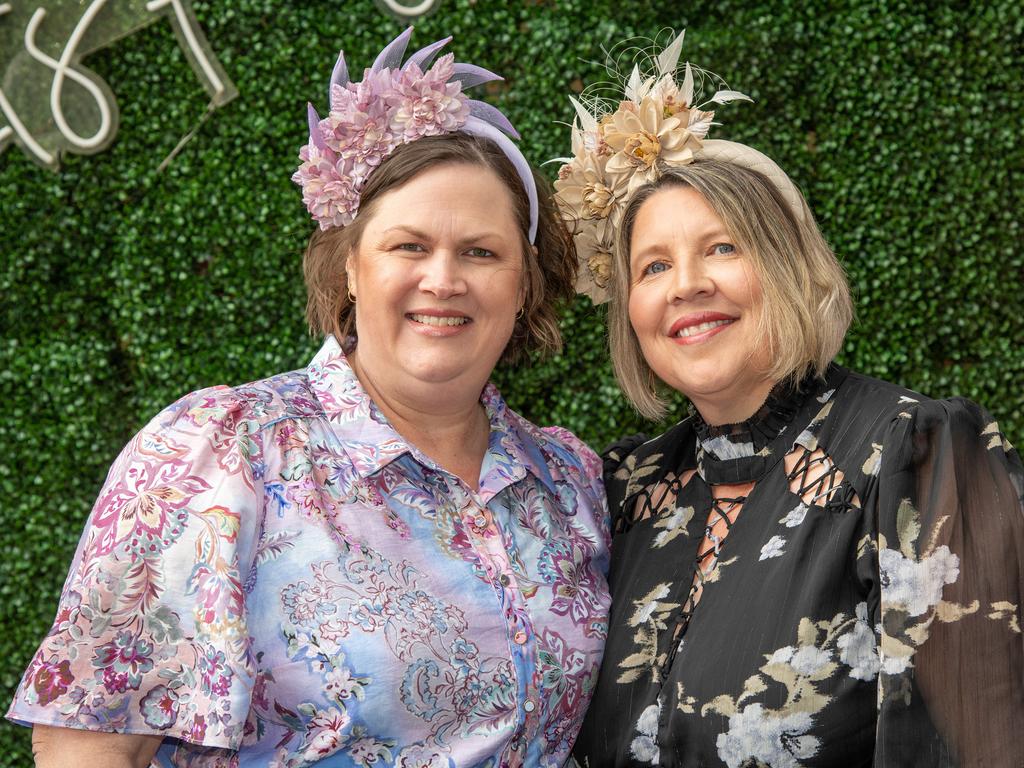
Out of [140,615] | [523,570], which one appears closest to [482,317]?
[523,570]

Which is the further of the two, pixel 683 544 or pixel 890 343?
pixel 890 343

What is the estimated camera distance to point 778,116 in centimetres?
399

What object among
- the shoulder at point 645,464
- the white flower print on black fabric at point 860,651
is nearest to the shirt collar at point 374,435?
the shoulder at point 645,464

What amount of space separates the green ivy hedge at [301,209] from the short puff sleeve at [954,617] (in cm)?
208

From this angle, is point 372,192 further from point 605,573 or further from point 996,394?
point 996,394

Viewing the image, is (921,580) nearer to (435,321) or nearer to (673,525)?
(673,525)

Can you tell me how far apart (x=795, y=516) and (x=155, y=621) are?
1.26 meters

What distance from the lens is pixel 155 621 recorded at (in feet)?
6.42

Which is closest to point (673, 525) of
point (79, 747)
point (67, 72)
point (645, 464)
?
point (645, 464)

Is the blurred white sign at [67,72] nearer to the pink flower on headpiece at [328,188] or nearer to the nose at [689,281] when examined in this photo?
the pink flower on headpiece at [328,188]

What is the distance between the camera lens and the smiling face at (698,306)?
2.36m

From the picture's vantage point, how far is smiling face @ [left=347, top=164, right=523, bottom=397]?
2312mm

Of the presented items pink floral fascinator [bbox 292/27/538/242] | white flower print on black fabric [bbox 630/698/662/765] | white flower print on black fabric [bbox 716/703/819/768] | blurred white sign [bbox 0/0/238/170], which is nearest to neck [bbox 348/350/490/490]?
pink floral fascinator [bbox 292/27/538/242]

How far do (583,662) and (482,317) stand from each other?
2.59 feet
